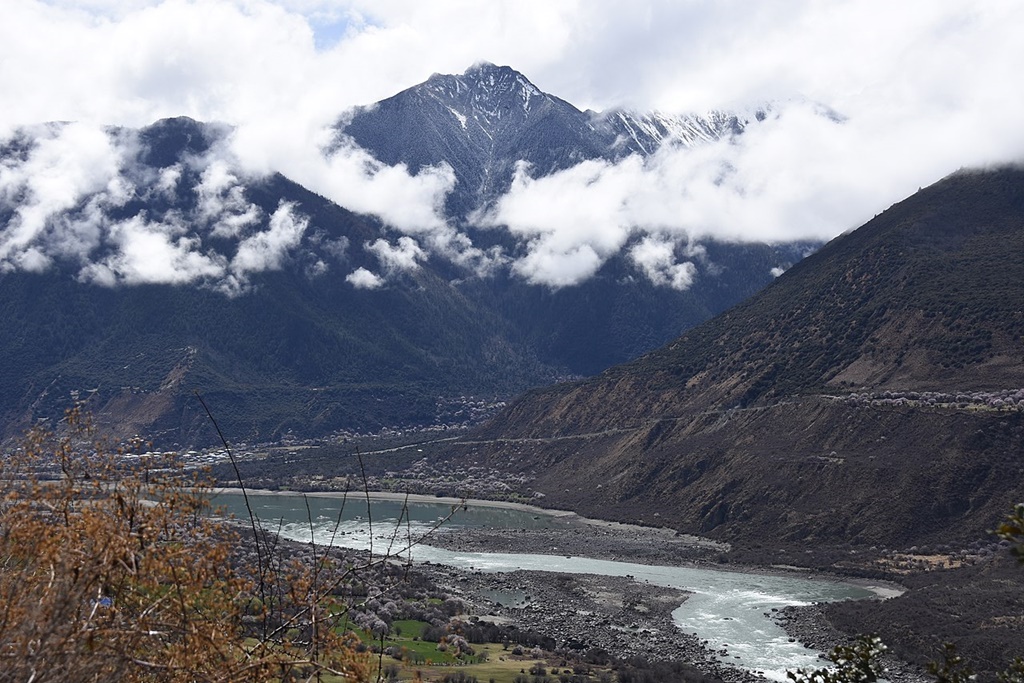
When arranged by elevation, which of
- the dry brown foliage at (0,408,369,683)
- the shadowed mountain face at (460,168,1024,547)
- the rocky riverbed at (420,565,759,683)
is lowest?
the rocky riverbed at (420,565,759,683)

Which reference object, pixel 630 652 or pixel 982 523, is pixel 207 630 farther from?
pixel 982 523

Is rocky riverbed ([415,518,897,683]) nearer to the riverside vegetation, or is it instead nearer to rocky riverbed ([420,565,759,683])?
rocky riverbed ([420,565,759,683])

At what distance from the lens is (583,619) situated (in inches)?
2643

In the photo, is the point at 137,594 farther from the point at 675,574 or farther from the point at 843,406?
the point at 843,406

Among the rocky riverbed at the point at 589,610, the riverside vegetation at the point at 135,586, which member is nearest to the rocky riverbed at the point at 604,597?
the rocky riverbed at the point at 589,610

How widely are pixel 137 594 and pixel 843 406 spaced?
99.1 m

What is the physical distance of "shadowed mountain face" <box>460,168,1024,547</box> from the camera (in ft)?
298

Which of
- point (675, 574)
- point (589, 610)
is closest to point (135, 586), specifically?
point (589, 610)

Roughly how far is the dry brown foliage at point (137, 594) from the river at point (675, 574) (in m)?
17.0

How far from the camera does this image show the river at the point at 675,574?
191 feet

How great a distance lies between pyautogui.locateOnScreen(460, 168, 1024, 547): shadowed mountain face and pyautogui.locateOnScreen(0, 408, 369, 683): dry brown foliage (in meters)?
80.1

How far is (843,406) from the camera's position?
10556 centimetres

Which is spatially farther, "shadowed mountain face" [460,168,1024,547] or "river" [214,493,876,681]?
"shadowed mountain face" [460,168,1024,547]

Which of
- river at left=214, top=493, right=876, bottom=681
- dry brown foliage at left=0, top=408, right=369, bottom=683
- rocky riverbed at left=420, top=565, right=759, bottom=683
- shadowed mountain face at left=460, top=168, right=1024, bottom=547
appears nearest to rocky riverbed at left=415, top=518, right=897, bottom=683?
rocky riverbed at left=420, top=565, right=759, bottom=683
